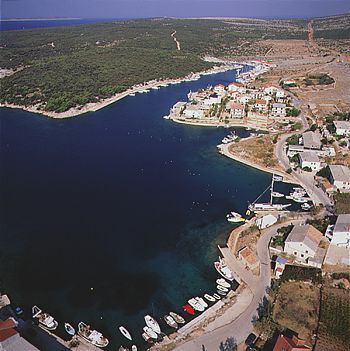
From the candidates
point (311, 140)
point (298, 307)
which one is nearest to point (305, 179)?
point (311, 140)

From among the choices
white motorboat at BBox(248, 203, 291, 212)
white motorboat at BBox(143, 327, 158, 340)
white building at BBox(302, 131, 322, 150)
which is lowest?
white motorboat at BBox(143, 327, 158, 340)

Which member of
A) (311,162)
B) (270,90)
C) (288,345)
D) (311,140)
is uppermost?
(270,90)

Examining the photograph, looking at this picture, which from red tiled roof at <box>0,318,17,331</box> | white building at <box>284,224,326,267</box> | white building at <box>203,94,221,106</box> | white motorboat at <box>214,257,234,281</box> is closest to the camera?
red tiled roof at <box>0,318,17,331</box>

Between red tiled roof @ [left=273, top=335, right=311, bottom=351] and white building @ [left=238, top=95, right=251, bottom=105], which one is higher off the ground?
white building @ [left=238, top=95, right=251, bottom=105]

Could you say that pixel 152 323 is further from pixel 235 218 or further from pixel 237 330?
pixel 235 218

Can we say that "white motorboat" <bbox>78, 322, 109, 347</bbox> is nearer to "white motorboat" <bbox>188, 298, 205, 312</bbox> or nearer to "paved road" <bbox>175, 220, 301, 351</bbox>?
"paved road" <bbox>175, 220, 301, 351</bbox>

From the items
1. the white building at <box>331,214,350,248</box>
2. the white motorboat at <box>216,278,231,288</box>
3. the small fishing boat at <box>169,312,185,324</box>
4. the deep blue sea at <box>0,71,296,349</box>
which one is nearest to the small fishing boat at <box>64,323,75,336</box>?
the deep blue sea at <box>0,71,296,349</box>

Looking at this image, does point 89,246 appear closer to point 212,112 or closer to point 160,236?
point 160,236
